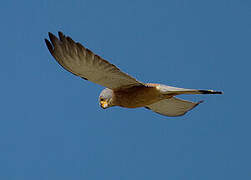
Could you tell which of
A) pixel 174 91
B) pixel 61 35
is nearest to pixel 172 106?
pixel 174 91

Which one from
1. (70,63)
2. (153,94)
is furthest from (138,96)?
(70,63)

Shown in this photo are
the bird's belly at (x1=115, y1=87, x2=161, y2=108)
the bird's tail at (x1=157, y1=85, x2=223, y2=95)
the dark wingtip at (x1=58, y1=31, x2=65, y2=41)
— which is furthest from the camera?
the bird's belly at (x1=115, y1=87, x2=161, y2=108)

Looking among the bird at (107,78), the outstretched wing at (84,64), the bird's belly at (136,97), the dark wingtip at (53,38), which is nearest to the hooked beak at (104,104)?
the bird at (107,78)

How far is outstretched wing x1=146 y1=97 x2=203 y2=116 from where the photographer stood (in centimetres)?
466

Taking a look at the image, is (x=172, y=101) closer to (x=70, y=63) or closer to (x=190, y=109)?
(x=190, y=109)

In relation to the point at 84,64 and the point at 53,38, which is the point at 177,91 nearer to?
the point at 84,64

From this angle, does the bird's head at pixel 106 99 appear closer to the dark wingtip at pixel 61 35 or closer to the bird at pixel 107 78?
the bird at pixel 107 78

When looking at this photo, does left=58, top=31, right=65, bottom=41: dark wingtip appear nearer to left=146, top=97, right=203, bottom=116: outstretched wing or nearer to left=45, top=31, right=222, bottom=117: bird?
left=45, top=31, right=222, bottom=117: bird

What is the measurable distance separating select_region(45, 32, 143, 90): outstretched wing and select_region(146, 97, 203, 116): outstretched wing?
0.84m

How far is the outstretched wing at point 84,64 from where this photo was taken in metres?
3.42

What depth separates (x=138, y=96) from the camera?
3.99 meters

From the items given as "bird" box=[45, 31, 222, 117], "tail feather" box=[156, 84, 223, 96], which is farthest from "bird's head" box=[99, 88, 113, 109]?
"tail feather" box=[156, 84, 223, 96]

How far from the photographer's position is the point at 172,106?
477 cm

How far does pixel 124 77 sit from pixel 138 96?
322 mm
